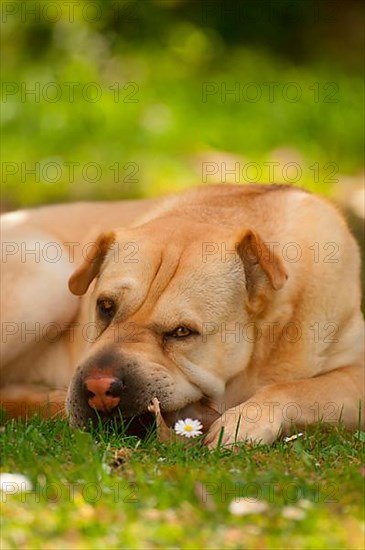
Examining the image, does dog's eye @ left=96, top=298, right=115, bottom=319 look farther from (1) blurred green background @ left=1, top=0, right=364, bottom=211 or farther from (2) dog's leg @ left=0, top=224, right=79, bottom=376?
(1) blurred green background @ left=1, top=0, right=364, bottom=211

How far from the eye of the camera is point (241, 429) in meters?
4.54

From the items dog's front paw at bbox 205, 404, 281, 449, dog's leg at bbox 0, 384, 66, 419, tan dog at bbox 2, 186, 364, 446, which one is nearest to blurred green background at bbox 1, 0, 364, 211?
tan dog at bbox 2, 186, 364, 446

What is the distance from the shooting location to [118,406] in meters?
4.43

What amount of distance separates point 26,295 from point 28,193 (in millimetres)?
3576

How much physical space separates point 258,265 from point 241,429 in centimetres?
70

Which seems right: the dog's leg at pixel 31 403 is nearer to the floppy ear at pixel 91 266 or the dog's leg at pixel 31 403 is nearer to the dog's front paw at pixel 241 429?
the floppy ear at pixel 91 266

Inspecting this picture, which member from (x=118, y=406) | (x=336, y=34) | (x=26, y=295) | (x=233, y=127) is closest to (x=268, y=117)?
(x=233, y=127)

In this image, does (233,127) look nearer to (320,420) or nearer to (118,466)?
(320,420)

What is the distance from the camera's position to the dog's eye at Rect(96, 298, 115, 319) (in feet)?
15.7

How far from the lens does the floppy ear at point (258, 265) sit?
15.4 ft

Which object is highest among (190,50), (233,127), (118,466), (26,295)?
(190,50)

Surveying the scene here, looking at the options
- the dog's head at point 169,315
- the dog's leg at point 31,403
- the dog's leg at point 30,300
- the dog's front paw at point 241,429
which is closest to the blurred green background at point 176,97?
the dog's leg at point 30,300

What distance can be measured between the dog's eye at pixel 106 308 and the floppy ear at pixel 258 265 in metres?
0.57

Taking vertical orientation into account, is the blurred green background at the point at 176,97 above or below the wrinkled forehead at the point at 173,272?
above
